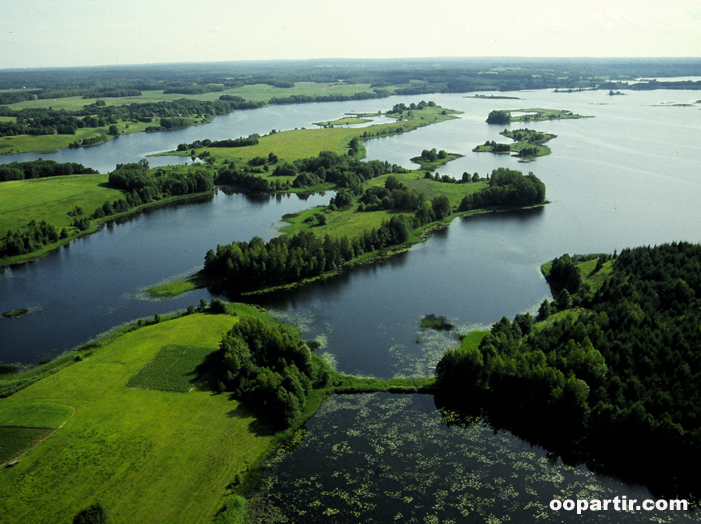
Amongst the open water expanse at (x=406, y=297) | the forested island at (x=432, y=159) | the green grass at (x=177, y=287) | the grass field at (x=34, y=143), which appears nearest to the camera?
the open water expanse at (x=406, y=297)

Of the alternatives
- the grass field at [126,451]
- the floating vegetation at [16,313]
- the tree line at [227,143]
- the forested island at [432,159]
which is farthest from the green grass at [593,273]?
the tree line at [227,143]

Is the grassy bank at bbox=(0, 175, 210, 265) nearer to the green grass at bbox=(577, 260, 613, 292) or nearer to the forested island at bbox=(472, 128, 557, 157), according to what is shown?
the green grass at bbox=(577, 260, 613, 292)

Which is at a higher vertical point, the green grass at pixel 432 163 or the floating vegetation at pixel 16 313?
the green grass at pixel 432 163

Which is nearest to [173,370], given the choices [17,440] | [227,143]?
[17,440]

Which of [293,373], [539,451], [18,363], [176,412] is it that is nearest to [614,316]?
[539,451]

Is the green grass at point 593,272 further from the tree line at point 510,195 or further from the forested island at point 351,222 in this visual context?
the tree line at point 510,195
